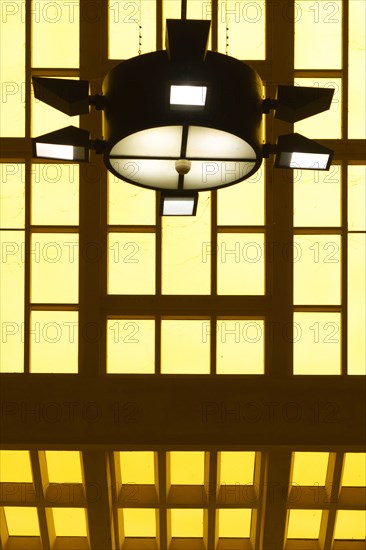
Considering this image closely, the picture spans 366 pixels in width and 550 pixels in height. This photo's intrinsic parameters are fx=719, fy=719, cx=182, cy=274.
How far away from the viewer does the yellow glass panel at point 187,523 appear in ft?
27.0

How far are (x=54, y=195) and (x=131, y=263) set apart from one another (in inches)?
38.8

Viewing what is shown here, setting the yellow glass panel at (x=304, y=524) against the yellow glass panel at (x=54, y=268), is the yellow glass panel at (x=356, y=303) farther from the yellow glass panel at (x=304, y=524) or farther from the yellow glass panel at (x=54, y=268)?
the yellow glass panel at (x=54, y=268)

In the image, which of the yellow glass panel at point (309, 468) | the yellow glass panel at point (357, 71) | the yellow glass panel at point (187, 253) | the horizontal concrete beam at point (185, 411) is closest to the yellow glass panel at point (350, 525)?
the yellow glass panel at point (309, 468)

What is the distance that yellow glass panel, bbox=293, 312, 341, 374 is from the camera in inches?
275

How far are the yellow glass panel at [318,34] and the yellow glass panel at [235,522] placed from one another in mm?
4889

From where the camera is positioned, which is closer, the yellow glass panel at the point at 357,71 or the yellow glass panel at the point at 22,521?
the yellow glass panel at the point at 357,71

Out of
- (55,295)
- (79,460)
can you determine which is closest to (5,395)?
(55,295)

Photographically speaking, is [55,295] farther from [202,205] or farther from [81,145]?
[81,145]

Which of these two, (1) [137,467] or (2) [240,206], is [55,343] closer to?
(1) [137,467]

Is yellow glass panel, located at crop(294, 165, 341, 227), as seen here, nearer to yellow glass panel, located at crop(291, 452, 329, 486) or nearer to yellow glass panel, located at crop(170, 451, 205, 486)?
yellow glass panel, located at crop(291, 452, 329, 486)

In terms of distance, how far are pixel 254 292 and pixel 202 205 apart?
0.98 m

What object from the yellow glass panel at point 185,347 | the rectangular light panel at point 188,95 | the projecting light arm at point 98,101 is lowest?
the yellow glass panel at point 185,347

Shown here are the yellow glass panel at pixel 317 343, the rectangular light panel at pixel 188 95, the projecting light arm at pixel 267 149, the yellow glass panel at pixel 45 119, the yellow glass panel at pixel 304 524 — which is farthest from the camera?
the yellow glass panel at pixel 304 524

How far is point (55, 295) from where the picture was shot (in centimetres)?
695
